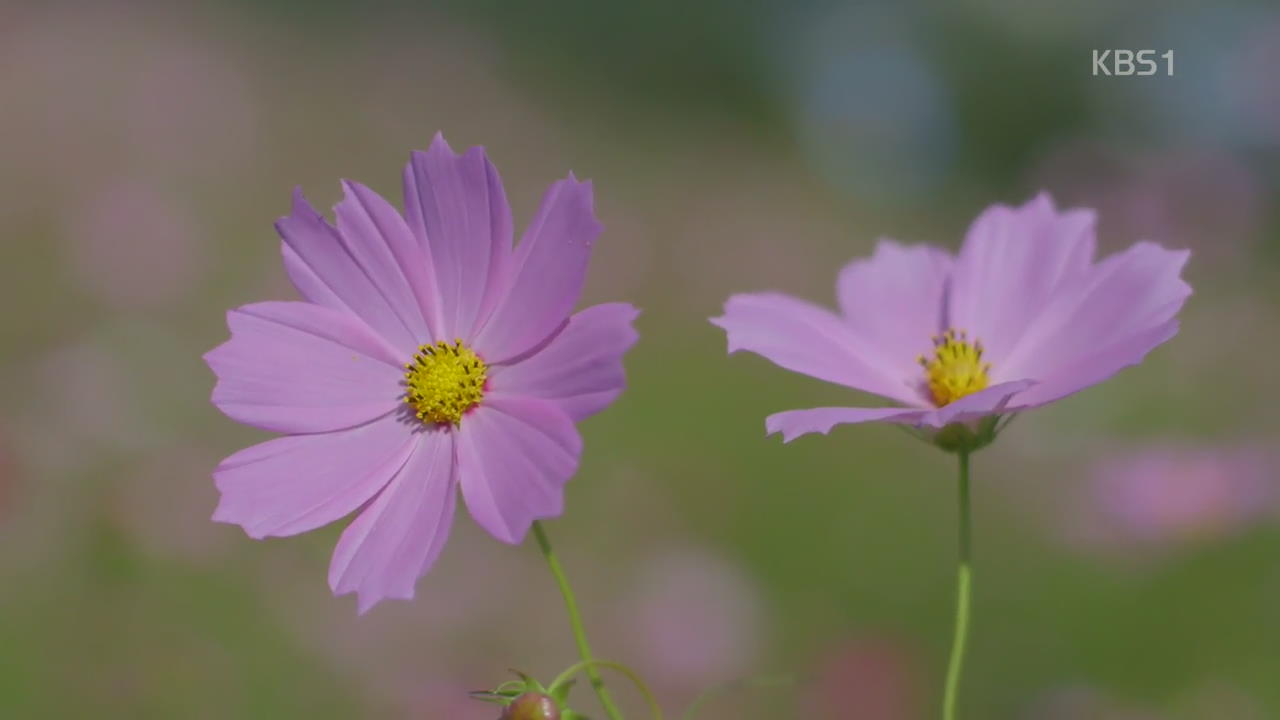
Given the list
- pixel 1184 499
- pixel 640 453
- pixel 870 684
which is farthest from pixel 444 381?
pixel 640 453

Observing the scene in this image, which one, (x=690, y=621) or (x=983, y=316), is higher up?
(x=983, y=316)

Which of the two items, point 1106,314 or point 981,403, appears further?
point 1106,314

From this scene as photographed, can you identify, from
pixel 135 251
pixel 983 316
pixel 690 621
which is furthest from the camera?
pixel 135 251

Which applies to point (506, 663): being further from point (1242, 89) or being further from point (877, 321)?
point (1242, 89)

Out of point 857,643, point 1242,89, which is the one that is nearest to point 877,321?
point 857,643

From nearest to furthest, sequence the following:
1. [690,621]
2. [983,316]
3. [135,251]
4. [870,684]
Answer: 1. [983,316]
2. [870,684]
3. [690,621]
4. [135,251]

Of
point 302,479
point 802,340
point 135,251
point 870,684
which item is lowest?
point 870,684

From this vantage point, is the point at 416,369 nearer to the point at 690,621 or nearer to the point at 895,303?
the point at 895,303

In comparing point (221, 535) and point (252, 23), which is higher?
point (252, 23)
